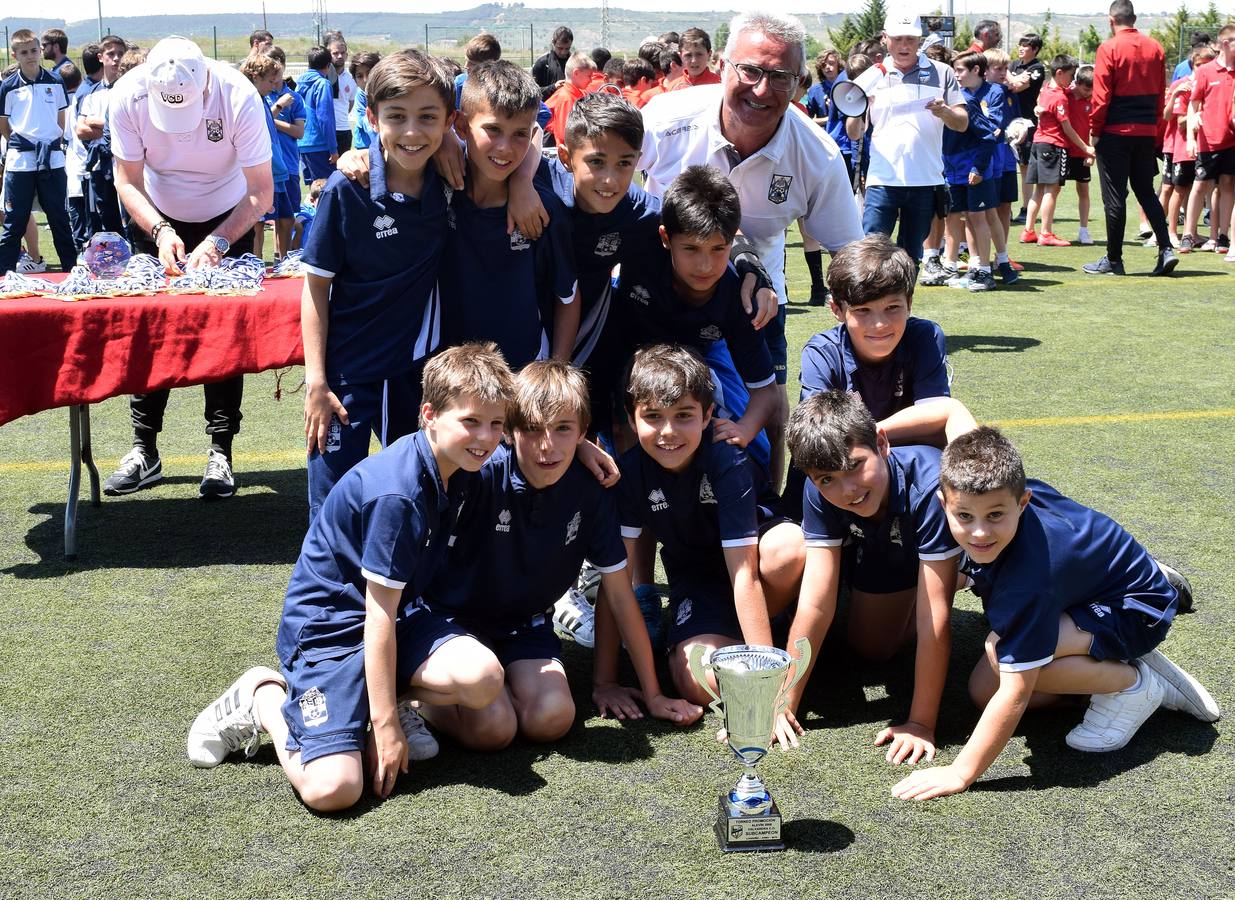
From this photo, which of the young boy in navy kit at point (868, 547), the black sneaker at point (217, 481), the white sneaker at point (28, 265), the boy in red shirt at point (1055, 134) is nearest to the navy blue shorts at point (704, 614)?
the young boy in navy kit at point (868, 547)

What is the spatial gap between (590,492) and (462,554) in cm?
39

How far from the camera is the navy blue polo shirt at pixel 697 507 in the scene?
11.7ft

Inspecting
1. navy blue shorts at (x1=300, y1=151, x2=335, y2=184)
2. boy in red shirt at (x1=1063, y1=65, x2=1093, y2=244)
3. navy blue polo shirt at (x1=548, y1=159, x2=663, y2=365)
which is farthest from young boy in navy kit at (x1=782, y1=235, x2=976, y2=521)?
navy blue shorts at (x1=300, y1=151, x2=335, y2=184)

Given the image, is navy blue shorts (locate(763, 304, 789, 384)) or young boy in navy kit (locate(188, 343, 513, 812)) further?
navy blue shorts (locate(763, 304, 789, 384))

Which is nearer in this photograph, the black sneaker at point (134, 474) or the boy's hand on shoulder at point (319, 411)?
the boy's hand on shoulder at point (319, 411)

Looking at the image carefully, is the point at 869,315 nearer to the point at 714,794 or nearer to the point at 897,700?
the point at 897,700

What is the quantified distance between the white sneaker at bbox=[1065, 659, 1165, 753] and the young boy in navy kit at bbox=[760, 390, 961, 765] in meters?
0.38

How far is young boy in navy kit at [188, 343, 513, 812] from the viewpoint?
3018 millimetres

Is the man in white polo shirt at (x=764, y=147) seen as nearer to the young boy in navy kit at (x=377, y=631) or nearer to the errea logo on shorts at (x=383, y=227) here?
the errea logo on shorts at (x=383, y=227)

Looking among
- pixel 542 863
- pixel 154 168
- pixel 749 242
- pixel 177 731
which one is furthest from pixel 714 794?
pixel 154 168

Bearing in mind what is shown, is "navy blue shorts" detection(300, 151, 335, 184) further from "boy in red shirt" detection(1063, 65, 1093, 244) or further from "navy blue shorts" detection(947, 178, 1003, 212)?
"boy in red shirt" detection(1063, 65, 1093, 244)

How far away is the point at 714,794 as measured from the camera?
9.98ft

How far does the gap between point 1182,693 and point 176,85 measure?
4150 millimetres

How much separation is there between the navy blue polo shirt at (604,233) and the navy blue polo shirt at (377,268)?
397 mm
